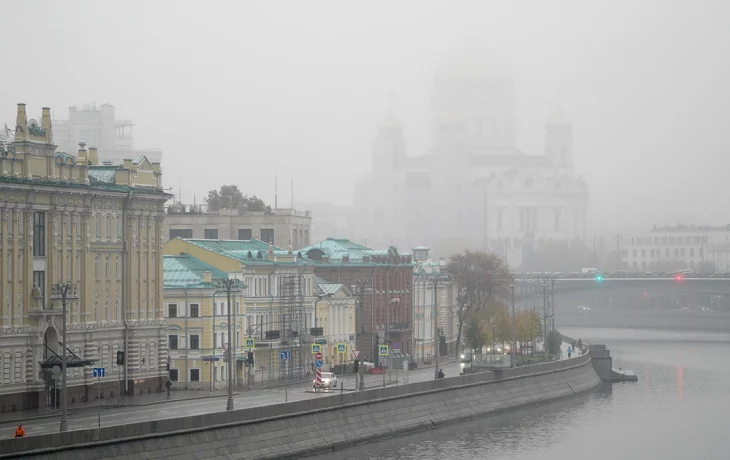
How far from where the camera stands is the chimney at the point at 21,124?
200ft

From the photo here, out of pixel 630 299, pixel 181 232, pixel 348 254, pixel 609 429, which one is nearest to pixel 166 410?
pixel 609 429

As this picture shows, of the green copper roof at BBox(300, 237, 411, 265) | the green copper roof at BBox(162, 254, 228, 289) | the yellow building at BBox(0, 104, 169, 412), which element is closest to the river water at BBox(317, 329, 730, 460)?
the yellow building at BBox(0, 104, 169, 412)

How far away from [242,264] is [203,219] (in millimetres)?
30503

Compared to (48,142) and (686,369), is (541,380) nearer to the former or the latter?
(686,369)

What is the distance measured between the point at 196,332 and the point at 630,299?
349ft

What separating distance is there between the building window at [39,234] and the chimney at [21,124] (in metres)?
2.84

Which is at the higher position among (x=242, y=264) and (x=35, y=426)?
(x=242, y=264)

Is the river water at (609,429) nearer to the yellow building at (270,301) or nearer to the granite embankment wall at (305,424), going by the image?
the granite embankment wall at (305,424)

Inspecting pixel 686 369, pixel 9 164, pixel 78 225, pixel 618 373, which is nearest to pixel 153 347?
pixel 78 225

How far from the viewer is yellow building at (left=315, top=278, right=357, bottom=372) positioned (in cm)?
8694

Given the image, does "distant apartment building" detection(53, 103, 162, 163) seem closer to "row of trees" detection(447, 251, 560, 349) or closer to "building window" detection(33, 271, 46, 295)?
"row of trees" detection(447, 251, 560, 349)

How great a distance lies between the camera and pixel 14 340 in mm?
60094

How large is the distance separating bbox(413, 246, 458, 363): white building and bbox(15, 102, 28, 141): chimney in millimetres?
44127

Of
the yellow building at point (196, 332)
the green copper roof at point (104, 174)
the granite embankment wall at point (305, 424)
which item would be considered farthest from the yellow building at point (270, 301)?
the green copper roof at point (104, 174)
